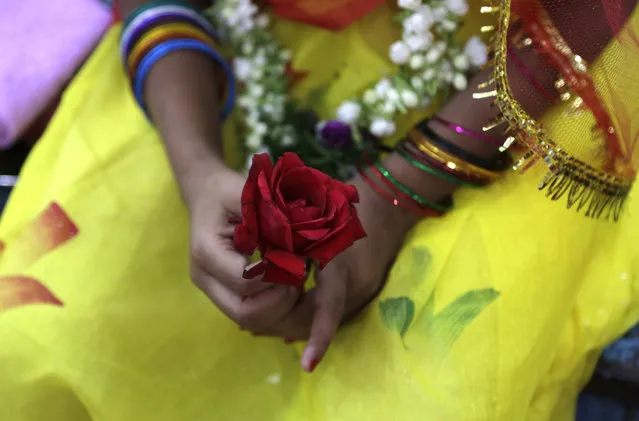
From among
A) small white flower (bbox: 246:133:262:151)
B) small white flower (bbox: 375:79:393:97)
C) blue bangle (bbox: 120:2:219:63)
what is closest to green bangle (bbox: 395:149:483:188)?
small white flower (bbox: 375:79:393:97)

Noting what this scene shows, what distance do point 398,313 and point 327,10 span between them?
37cm

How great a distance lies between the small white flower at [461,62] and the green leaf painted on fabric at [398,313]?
278 millimetres

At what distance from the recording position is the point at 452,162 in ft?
2.08

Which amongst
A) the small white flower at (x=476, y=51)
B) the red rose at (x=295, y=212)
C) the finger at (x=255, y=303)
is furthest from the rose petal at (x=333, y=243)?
the small white flower at (x=476, y=51)

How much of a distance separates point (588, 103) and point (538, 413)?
12.5 inches

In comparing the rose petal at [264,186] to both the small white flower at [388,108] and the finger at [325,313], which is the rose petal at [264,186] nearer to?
the finger at [325,313]

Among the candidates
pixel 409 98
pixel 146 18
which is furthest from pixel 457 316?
pixel 146 18

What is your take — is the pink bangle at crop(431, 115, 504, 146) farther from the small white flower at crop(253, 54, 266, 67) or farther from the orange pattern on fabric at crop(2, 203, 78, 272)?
the orange pattern on fabric at crop(2, 203, 78, 272)

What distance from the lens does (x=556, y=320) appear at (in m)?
0.61

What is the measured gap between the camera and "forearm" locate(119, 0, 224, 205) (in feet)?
2.27

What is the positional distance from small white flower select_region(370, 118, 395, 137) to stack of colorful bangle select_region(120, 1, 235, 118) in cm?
20

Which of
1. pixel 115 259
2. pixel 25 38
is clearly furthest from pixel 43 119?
pixel 115 259

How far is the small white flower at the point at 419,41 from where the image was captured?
26.9 inches

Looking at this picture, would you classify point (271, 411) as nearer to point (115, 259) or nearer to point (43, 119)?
point (115, 259)
